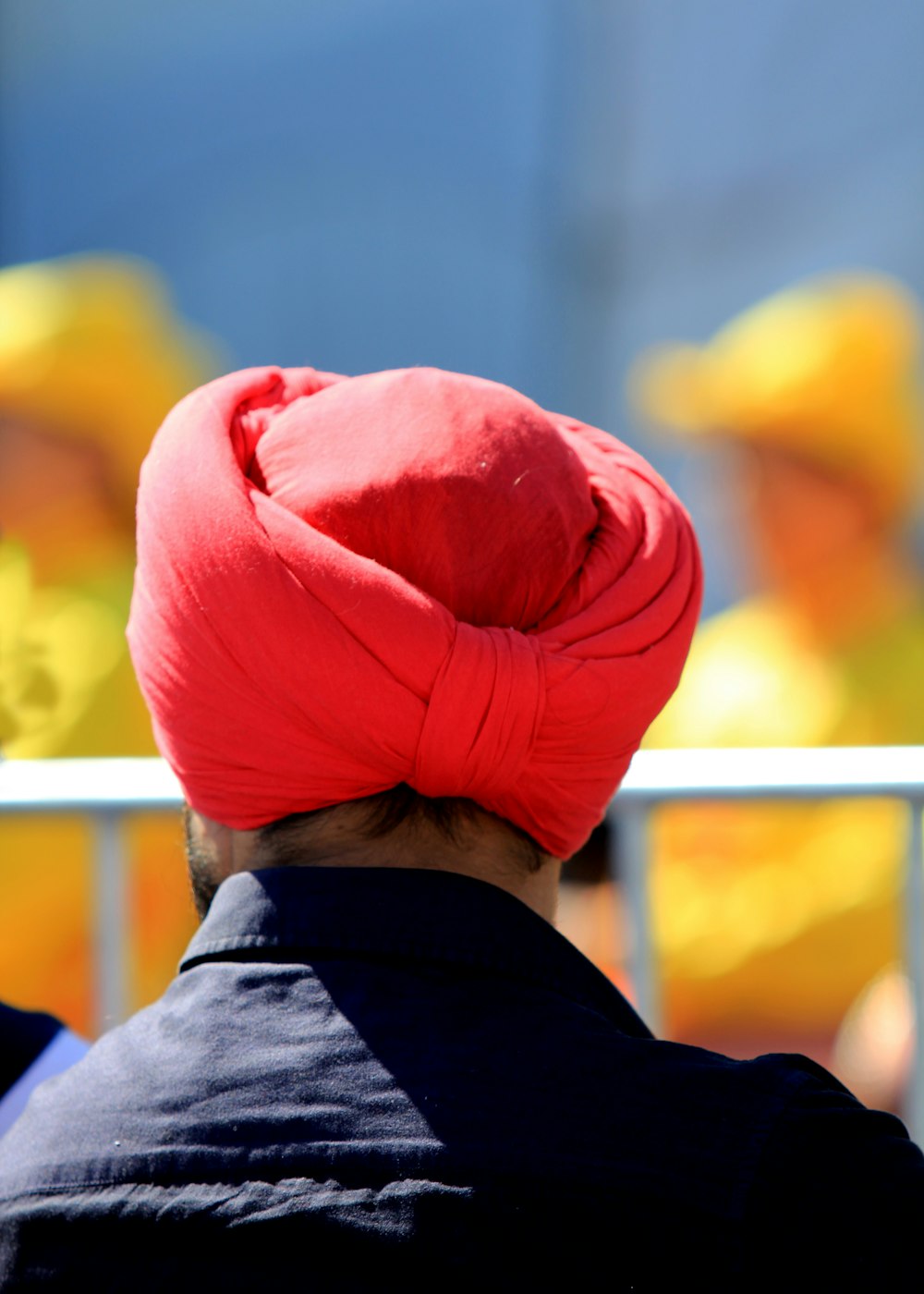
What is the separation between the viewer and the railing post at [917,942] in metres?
1.84

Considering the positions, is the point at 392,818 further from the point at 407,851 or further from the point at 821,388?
the point at 821,388

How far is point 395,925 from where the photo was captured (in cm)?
106

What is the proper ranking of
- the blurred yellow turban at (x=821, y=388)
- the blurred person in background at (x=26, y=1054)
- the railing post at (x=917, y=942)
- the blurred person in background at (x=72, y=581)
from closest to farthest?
the blurred person in background at (x=26, y=1054)
the railing post at (x=917, y=942)
the blurred person in background at (x=72, y=581)
the blurred yellow turban at (x=821, y=388)

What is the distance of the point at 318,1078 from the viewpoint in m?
1.00

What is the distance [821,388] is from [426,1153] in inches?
132

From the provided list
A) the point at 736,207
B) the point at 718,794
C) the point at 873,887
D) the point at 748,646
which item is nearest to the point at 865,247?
the point at 736,207

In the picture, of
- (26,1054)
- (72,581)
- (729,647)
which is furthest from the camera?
(729,647)

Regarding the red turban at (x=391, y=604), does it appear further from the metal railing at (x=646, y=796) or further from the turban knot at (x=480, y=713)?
the metal railing at (x=646, y=796)

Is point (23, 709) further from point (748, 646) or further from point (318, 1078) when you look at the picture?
point (748, 646)

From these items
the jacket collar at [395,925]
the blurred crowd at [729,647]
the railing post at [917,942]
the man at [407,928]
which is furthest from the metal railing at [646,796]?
the jacket collar at [395,925]

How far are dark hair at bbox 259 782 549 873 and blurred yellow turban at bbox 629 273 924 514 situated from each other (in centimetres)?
307

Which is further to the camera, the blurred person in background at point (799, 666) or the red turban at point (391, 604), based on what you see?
the blurred person in background at point (799, 666)

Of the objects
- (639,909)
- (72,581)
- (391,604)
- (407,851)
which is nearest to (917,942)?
(639,909)

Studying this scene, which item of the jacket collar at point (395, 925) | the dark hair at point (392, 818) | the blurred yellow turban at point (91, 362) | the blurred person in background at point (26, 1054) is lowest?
the blurred person in background at point (26, 1054)
